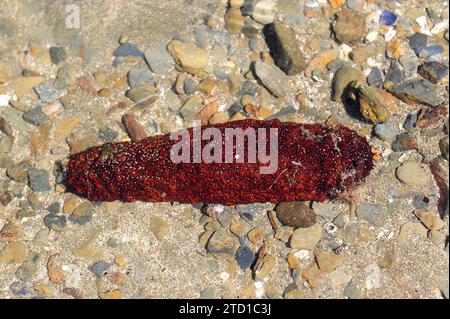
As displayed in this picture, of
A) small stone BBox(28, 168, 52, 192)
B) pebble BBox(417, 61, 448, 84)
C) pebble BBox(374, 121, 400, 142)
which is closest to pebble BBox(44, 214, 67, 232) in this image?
small stone BBox(28, 168, 52, 192)

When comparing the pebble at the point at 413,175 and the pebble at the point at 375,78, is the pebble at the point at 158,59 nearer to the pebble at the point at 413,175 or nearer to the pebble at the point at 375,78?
the pebble at the point at 375,78

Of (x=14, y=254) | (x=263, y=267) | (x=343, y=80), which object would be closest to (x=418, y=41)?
(x=343, y=80)

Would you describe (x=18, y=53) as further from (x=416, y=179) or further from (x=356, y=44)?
(x=416, y=179)

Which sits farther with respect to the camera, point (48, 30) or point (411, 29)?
point (48, 30)

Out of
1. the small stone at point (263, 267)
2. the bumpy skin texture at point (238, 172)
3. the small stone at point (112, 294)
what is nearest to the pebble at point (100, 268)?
the small stone at point (112, 294)

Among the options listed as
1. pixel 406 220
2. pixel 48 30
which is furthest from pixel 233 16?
pixel 406 220

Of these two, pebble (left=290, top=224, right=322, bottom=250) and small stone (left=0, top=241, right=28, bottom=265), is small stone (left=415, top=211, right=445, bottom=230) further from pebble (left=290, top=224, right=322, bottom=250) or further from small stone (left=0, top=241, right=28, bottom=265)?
small stone (left=0, top=241, right=28, bottom=265)
